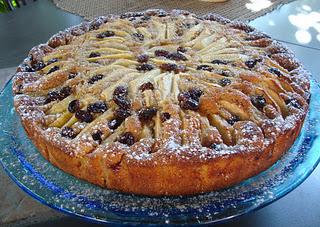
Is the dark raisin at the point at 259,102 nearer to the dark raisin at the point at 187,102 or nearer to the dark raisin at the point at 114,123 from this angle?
the dark raisin at the point at 187,102

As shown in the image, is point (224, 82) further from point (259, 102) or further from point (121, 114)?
point (121, 114)

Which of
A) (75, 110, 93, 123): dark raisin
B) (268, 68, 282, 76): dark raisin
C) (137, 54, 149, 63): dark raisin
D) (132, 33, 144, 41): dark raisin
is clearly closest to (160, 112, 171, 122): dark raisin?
(75, 110, 93, 123): dark raisin

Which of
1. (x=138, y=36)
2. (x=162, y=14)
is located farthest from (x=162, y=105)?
(x=162, y=14)

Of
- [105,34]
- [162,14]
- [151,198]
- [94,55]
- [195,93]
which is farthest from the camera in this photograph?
[162,14]

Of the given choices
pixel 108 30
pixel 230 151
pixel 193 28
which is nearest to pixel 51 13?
pixel 108 30

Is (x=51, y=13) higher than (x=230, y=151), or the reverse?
(x=230, y=151)

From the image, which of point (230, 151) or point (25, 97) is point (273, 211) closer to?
point (230, 151)

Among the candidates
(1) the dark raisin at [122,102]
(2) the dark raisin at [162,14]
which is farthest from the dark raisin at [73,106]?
(2) the dark raisin at [162,14]
